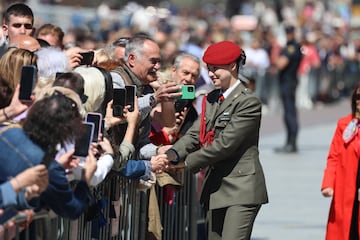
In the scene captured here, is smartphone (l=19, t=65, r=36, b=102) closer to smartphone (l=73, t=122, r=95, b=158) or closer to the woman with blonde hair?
the woman with blonde hair

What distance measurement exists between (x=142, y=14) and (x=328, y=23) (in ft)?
51.8

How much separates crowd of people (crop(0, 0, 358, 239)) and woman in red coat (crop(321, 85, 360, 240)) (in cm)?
87

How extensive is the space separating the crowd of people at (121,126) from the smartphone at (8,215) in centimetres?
2

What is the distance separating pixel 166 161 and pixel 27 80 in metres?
1.93

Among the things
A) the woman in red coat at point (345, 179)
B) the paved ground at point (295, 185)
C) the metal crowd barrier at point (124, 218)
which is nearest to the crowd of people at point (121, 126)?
the metal crowd barrier at point (124, 218)

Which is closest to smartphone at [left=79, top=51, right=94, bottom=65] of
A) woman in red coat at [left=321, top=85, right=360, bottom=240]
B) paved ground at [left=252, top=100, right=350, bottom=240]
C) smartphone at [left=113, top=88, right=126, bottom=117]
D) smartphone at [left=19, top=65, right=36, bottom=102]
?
smartphone at [left=113, top=88, right=126, bottom=117]

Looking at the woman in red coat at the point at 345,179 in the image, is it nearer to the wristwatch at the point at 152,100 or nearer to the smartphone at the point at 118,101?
the wristwatch at the point at 152,100

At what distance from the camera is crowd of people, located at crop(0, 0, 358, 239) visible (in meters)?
5.87

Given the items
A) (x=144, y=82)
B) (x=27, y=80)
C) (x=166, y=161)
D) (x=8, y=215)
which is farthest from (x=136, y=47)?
(x=8, y=215)

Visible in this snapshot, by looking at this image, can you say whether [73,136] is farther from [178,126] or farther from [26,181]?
[178,126]

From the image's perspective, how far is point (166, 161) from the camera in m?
8.07

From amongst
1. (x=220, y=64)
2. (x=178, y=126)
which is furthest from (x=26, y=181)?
(x=178, y=126)

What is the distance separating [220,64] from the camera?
7.96m

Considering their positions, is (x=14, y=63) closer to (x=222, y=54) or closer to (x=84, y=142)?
(x=84, y=142)
